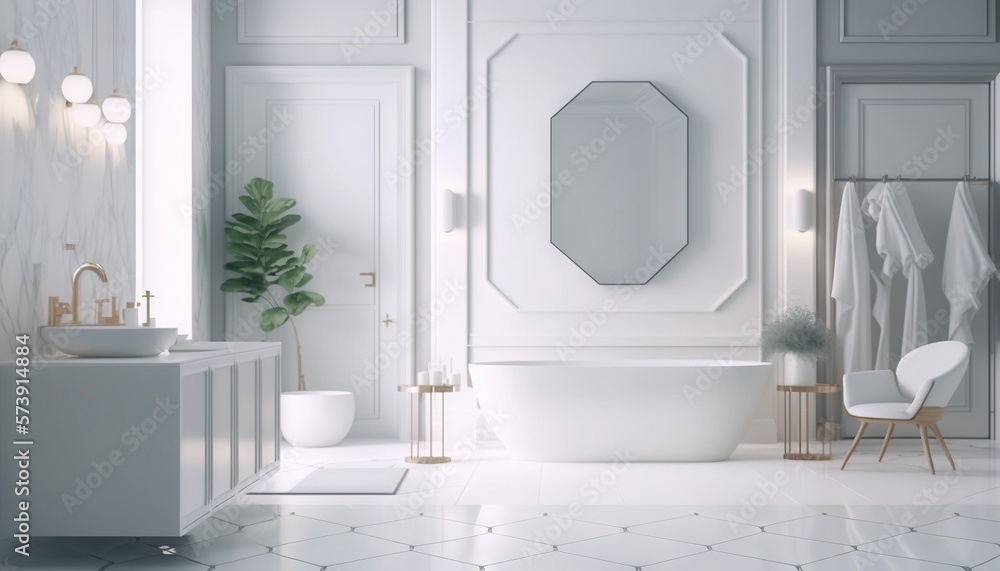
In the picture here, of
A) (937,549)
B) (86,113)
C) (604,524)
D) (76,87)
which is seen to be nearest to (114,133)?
(86,113)

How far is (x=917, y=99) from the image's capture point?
5.81 meters

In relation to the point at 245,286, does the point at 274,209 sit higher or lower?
higher

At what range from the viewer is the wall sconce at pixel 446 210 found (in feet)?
18.6

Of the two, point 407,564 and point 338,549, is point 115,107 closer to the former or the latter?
point 338,549

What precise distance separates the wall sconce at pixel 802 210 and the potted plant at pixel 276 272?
3.03 m

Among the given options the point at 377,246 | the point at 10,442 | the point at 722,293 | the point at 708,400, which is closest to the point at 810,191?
the point at 722,293

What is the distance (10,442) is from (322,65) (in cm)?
366

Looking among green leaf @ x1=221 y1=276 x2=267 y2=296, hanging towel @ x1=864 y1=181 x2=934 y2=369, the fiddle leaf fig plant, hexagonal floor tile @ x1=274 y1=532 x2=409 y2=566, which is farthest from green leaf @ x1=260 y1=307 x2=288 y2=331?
hanging towel @ x1=864 y1=181 x2=934 y2=369

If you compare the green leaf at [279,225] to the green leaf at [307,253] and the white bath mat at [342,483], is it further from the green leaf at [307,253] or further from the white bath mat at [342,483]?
the white bath mat at [342,483]

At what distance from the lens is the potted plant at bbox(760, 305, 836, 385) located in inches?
205

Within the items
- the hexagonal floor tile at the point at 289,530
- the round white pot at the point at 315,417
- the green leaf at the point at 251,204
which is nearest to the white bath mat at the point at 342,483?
the hexagonal floor tile at the point at 289,530

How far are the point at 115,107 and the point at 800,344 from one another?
384 centimetres

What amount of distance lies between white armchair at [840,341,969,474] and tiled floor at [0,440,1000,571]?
27 cm

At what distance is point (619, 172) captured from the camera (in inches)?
226
